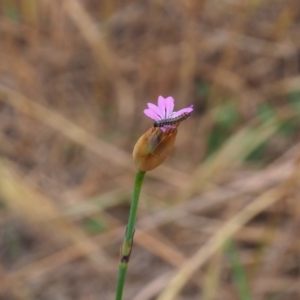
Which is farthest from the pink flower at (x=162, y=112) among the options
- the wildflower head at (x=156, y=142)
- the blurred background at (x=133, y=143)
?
the blurred background at (x=133, y=143)

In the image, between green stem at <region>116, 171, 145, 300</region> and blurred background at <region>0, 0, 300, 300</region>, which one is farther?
blurred background at <region>0, 0, 300, 300</region>

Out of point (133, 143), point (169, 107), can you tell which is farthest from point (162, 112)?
point (133, 143)

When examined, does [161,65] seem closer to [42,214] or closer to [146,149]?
[42,214]

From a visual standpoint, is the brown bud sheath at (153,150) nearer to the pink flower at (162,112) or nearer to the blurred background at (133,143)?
the pink flower at (162,112)

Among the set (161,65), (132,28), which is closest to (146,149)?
(161,65)

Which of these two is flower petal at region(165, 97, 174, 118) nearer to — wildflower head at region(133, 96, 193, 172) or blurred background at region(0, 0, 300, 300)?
wildflower head at region(133, 96, 193, 172)

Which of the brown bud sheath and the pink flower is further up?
the pink flower

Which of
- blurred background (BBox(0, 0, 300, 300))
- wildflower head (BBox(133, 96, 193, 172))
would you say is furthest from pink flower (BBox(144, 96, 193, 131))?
blurred background (BBox(0, 0, 300, 300))

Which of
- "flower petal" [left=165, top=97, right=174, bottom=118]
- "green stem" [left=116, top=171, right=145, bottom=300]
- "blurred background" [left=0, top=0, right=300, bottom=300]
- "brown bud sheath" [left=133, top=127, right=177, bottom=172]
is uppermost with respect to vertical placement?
"blurred background" [left=0, top=0, right=300, bottom=300]
